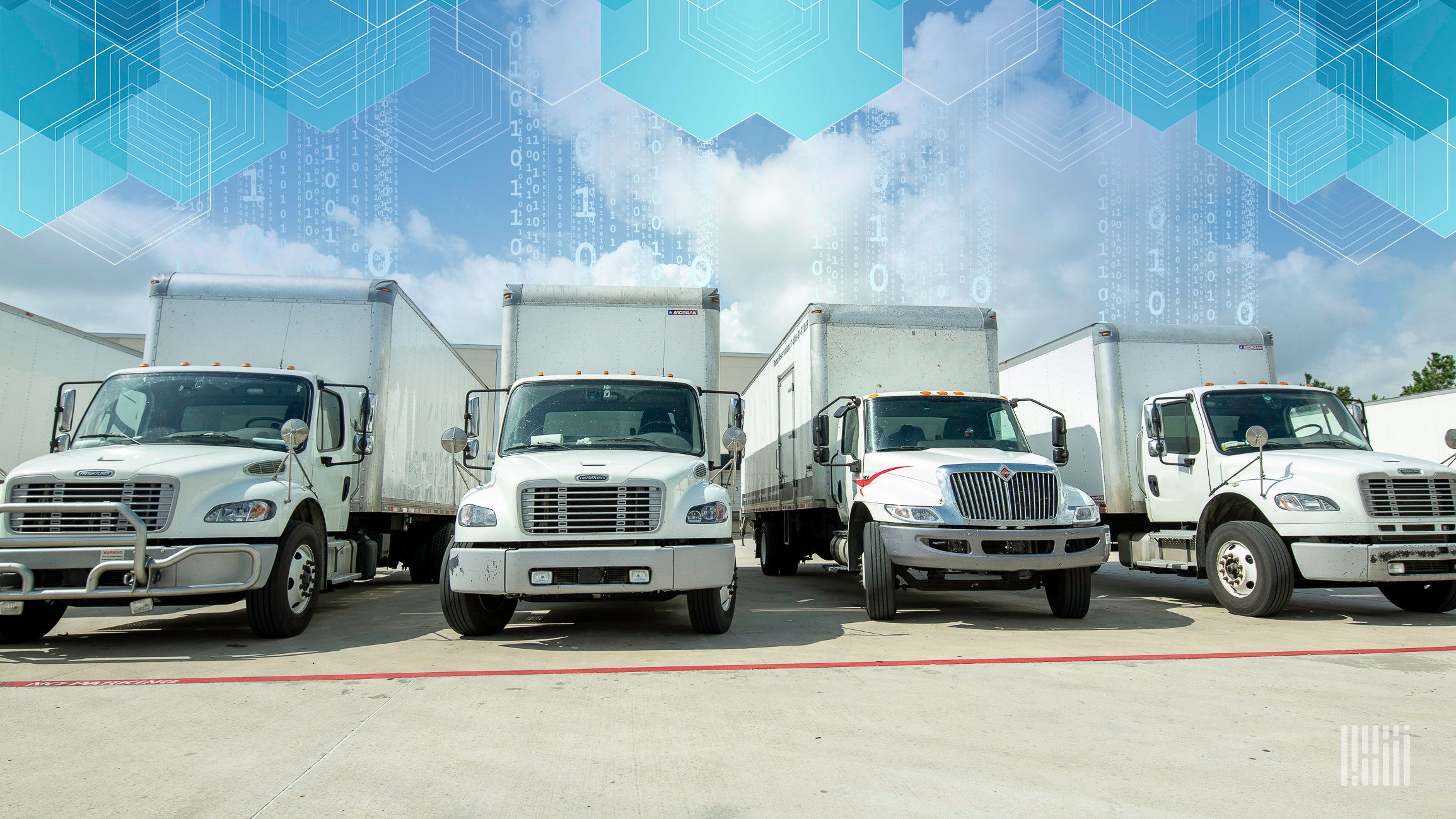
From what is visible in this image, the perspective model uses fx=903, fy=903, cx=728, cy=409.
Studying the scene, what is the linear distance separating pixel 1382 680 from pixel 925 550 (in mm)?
3610

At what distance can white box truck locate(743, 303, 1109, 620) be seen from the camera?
8.76 meters

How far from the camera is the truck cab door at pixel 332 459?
909 centimetres

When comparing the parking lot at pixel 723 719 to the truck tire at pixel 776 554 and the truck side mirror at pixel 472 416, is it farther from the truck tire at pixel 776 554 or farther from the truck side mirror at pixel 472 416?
the truck tire at pixel 776 554

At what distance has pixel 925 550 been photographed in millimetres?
8648

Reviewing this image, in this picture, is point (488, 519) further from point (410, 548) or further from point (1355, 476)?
point (1355, 476)

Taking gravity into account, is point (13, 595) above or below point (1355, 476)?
below

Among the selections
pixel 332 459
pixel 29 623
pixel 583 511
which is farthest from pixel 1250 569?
pixel 29 623

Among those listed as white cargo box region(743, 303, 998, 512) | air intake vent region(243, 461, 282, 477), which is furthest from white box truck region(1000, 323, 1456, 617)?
air intake vent region(243, 461, 282, 477)

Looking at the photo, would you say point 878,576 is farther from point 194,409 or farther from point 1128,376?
point 194,409

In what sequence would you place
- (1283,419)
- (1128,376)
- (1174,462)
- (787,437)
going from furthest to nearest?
(787,437) → (1128,376) → (1174,462) → (1283,419)

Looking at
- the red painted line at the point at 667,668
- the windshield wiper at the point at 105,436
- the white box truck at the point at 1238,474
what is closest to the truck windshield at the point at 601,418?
the red painted line at the point at 667,668

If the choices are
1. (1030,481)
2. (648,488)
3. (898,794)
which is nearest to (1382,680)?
(1030,481)

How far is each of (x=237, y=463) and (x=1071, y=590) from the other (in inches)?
318

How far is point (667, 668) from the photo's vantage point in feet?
21.2
